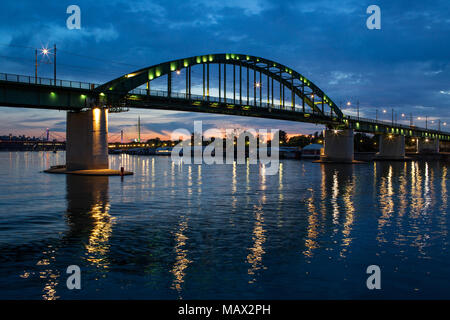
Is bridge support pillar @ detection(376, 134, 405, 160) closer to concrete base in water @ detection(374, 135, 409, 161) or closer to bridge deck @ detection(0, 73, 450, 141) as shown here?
concrete base in water @ detection(374, 135, 409, 161)

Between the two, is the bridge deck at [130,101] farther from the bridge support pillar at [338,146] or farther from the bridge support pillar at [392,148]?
the bridge support pillar at [392,148]

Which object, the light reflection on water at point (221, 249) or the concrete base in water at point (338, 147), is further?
the concrete base in water at point (338, 147)

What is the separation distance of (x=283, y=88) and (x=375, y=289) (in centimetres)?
11298

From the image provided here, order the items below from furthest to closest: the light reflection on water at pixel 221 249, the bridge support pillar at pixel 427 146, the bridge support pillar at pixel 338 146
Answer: the bridge support pillar at pixel 427 146
the bridge support pillar at pixel 338 146
the light reflection on water at pixel 221 249

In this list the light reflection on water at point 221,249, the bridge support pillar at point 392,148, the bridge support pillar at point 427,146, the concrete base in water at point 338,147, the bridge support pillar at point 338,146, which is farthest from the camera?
the bridge support pillar at point 427,146

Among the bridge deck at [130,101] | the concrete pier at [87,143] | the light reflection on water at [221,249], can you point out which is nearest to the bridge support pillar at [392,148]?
the bridge deck at [130,101]

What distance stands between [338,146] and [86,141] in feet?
274

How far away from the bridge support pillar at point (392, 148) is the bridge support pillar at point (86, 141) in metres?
122

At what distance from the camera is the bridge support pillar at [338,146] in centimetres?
12156

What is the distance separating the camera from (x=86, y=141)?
57.7 metres

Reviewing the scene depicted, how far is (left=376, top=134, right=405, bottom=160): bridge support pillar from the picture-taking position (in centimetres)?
15525

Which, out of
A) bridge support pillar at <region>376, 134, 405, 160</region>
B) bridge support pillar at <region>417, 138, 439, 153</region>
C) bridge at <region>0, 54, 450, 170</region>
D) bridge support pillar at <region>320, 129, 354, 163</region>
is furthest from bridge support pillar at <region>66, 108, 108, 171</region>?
bridge support pillar at <region>417, 138, 439, 153</region>

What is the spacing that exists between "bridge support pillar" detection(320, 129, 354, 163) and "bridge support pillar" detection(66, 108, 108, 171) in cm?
7894

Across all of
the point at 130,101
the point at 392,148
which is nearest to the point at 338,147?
the point at 392,148
